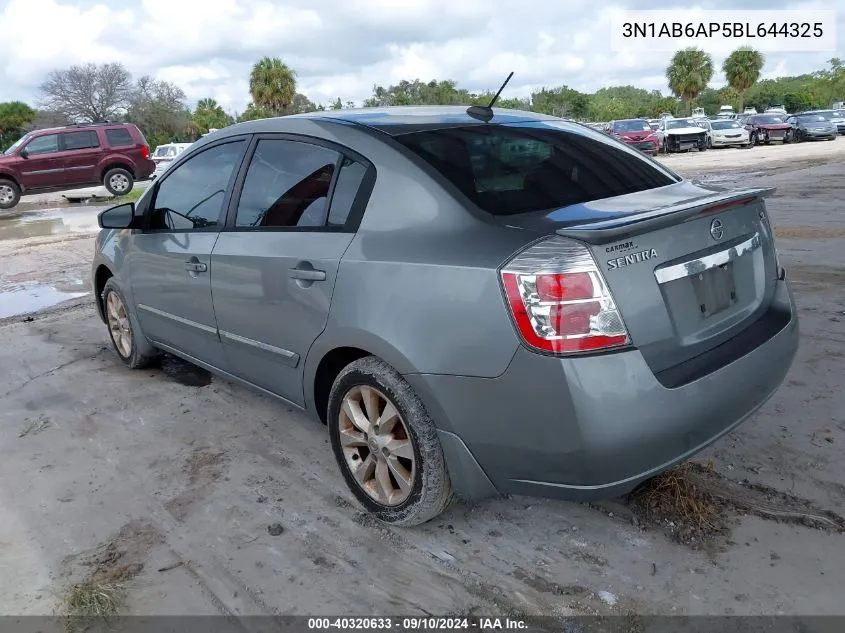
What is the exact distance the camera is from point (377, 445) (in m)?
2.72

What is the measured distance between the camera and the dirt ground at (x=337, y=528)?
238cm

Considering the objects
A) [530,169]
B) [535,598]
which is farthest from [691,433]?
[530,169]

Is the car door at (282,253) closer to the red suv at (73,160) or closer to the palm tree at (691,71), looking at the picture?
the red suv at (73,160)

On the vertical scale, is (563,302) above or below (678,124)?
below

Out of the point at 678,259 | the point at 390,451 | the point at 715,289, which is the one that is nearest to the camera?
the point at 678,259

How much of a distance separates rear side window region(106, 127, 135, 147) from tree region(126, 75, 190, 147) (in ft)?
118

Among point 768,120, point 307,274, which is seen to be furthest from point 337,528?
point 768,120

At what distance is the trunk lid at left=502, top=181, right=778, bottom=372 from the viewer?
2.17 meters

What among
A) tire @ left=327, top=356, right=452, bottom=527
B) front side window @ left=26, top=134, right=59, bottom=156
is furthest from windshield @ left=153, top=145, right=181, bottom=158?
tire @ left=327, top=356, right=452, bottom=527

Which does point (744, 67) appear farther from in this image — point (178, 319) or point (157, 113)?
point (178, 319)

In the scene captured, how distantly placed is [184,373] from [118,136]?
52.0 feet

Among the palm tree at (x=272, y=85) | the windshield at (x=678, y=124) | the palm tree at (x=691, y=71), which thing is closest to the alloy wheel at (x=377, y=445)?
the windshield at (x=678, y=124)

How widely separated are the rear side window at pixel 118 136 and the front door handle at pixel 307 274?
17.6 m

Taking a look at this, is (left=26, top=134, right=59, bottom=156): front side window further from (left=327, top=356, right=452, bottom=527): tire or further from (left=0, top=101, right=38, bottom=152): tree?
(left=0, top=101, right=38, bottom=152): tree
